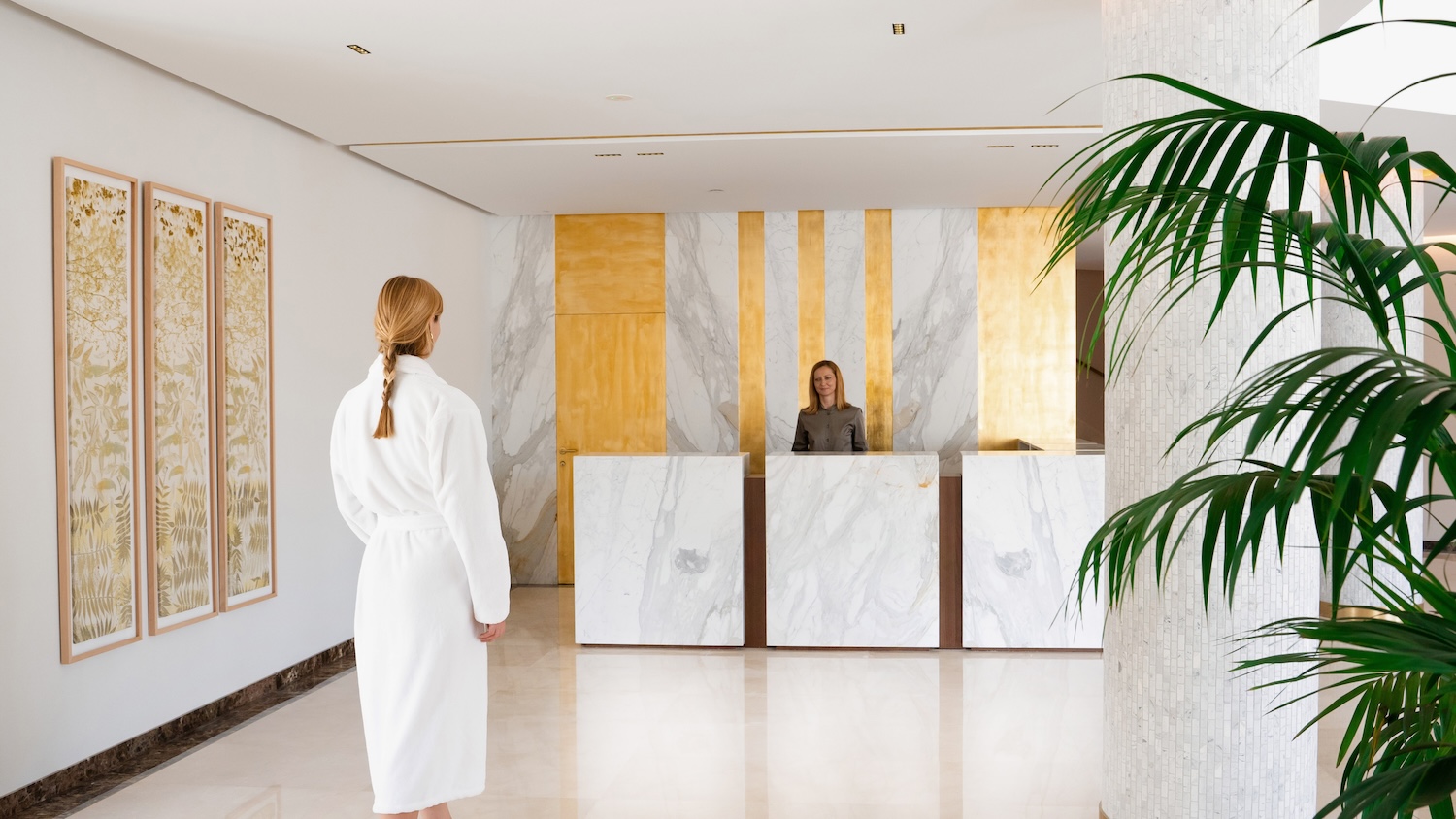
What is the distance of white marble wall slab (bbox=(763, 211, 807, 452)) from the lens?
8234mm

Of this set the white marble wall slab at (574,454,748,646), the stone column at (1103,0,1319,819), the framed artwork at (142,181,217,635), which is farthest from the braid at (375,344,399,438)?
the white marble wall slab at (574,454,748,646)

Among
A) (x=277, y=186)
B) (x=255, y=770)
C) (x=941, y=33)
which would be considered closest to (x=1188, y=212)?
(x=941, y=33)

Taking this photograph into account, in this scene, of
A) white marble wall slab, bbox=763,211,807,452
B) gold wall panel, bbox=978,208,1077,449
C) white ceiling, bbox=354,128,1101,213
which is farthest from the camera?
white marble wall slab, bbox=763,211,807,452

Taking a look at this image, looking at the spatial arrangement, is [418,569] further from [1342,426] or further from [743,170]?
[743,170]

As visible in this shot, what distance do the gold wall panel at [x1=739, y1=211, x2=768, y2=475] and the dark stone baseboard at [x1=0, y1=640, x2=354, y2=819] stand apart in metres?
3.55

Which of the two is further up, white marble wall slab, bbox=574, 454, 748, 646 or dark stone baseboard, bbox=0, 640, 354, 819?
white marble wall slab, bbox=574, 454, 748, 646

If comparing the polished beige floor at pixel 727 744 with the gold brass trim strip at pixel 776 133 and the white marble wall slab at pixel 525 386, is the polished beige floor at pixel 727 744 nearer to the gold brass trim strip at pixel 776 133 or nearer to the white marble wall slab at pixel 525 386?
the white marble wall slab at pixel 525 386

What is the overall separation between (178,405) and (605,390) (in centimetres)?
413

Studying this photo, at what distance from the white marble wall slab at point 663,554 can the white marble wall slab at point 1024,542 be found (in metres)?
1.39

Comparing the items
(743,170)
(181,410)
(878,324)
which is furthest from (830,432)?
(181,410)

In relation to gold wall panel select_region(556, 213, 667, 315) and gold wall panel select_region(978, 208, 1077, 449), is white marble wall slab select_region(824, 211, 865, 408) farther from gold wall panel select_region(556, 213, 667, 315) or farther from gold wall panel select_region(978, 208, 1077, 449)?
gold wall panel select_region(556, 213, 667, 315)

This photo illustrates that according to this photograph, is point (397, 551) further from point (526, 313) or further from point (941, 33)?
point (526, 313)

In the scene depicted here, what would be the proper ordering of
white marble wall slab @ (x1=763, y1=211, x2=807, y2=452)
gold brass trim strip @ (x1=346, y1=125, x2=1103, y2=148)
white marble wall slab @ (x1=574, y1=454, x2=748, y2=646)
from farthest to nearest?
white marble wall slab @ (x1=763, y1=211, x2=807, y2=452) < white marble wall slab @ (x1=574, y1=454, x2=748, y2=646) < gold brass trim strip @ (x1=346, y1=125, x2=1103, y2=148)

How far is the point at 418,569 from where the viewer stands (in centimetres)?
274
